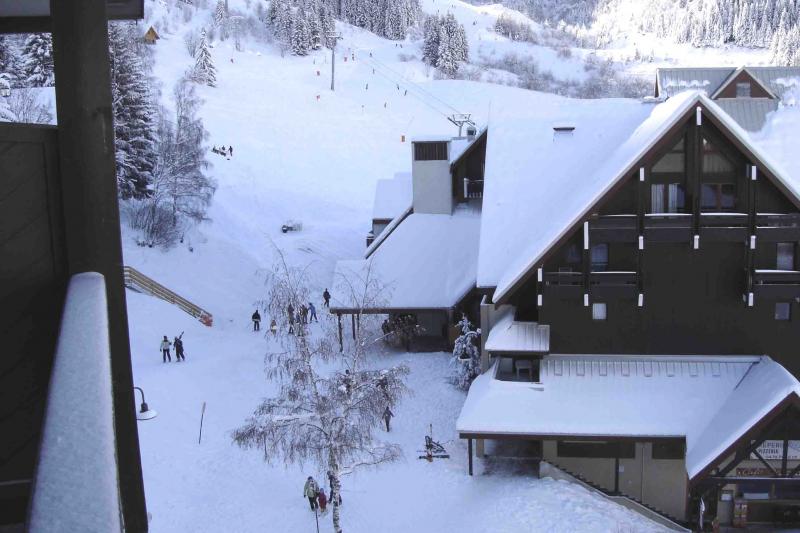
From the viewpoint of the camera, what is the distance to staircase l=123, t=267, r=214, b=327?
1462 inches

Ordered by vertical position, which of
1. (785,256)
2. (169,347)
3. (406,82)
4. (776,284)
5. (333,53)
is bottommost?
(169,347)

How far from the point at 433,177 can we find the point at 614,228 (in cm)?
1766

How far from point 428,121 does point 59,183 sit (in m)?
85.3

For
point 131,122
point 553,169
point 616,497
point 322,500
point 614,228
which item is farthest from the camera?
point 131,122

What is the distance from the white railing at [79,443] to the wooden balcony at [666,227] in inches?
796

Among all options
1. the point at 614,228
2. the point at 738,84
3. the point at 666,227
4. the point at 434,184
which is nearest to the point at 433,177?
the point at 434,184

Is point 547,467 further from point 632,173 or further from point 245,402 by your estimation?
point 245,402

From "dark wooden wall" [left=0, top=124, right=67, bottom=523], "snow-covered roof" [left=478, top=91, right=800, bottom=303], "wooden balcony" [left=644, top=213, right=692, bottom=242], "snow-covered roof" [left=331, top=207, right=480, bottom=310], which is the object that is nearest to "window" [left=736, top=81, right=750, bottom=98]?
"snow-covered roof" [left=478, top=91, right=800, bottom=303]

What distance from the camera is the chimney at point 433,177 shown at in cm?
3819

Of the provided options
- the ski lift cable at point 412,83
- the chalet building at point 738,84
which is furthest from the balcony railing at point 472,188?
the ski lift cable at point 412,83

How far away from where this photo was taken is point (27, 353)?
346 centimetres

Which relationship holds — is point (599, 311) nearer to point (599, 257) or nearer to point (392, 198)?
point (599, 257)

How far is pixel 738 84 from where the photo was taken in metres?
43.2

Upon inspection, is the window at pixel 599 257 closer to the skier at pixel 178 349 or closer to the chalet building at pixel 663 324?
the chalet building at pixel 663 324
